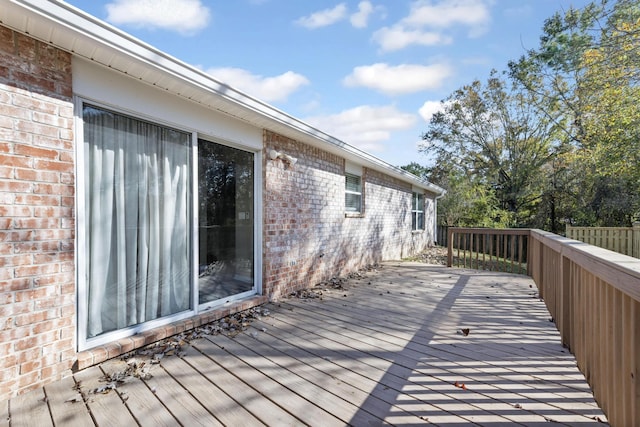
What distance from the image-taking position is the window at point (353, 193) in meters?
7.24

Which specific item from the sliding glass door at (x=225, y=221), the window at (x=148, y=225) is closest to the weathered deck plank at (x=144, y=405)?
the window at (x=148, y=225)

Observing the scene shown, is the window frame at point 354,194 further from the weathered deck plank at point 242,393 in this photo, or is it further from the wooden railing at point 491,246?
the weathered deck plank at point 242,393

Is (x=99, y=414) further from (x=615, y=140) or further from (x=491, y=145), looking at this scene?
(x=491, y=145)

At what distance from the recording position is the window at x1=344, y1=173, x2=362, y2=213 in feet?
23.8

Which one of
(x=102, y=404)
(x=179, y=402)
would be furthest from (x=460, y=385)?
(x=102, y=404)

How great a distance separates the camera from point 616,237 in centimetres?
864

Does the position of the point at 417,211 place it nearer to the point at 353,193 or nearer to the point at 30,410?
the point at 353,193

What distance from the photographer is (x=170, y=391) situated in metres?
2.28

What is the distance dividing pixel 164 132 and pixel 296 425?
2947 millimetres

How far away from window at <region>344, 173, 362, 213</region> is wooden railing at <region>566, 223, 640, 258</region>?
664 centimetres

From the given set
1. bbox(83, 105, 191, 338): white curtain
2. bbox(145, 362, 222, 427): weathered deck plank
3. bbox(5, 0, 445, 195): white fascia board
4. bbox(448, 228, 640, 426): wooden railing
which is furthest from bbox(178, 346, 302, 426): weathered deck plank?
bbox(5, 0, 445, 195): white fascia board

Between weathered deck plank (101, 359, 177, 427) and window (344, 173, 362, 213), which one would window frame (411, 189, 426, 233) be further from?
weathered deck plank (101, 359, 177, 427)

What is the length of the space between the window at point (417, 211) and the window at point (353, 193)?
4.58 m

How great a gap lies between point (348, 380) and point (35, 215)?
2.63 m
